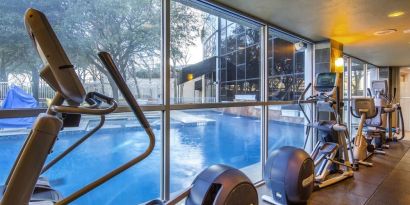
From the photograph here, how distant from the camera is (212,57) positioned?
3766 mm

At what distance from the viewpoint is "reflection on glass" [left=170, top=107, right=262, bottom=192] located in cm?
357

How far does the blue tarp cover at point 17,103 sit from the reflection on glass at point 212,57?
124 cm

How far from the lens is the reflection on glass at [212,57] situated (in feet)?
9.52

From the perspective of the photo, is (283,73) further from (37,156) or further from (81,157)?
(37,156)

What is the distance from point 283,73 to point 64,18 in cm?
413

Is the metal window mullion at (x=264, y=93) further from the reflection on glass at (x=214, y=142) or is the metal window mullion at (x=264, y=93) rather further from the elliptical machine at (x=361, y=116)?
the elliptical machine at (x=361, y=116)

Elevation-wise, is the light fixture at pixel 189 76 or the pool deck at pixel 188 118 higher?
the light fixture at pixel 189 76

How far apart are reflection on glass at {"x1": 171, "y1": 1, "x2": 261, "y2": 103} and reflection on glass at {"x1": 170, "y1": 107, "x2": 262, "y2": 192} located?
261 millimetres

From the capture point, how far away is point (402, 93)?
9.07 m

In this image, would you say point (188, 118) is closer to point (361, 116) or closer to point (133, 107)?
point (133, 107)

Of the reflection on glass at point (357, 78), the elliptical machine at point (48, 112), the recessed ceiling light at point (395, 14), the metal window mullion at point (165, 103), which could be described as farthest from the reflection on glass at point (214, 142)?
the reflection on glass at point (357, 78)

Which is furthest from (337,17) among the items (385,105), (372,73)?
(372,73)

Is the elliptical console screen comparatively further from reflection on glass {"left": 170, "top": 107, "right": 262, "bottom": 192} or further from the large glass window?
the large glass window

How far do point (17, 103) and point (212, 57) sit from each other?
254 centimetres
